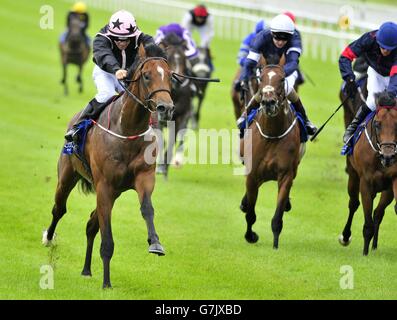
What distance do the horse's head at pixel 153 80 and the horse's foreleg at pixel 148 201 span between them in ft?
2.01

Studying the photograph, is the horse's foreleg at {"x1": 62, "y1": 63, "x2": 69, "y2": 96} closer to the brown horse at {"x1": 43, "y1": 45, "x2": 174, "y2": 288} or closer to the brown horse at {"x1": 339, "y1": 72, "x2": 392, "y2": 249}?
the brown horse at {"x1": 339, "y1": 72, "x2": 392, "y2": 249}

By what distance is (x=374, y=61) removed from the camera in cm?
1284

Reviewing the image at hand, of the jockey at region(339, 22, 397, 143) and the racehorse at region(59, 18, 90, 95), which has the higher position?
the jockey at region(339, 22, 397, 143)

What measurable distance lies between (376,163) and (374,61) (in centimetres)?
136

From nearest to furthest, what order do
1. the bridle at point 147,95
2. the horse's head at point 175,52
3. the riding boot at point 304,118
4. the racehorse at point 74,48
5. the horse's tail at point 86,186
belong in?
the bridle at point 147,95 < the horse's tail at point 86,186 < the riding boot at point 304,118 < the horse's head at point 175,52 < the racehorse at point 74,48

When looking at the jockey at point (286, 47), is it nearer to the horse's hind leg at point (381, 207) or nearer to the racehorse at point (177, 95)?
the horse's hind leg at point (381, 207)

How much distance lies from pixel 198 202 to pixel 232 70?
14022mm

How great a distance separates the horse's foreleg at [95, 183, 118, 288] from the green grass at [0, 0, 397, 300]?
22 centimetres

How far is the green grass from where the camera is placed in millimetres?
10781

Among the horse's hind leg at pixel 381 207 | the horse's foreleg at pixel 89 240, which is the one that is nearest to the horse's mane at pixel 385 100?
the horse's hind leg at pixel 381 207

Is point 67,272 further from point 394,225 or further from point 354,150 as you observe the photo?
point 394,225

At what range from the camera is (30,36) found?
34938 millimetres

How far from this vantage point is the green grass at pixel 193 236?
424 inches

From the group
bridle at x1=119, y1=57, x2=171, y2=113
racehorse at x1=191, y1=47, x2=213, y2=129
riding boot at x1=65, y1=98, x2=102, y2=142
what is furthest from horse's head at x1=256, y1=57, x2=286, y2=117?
racehorse at x1=191, y1=47, x2=213, y2=129
